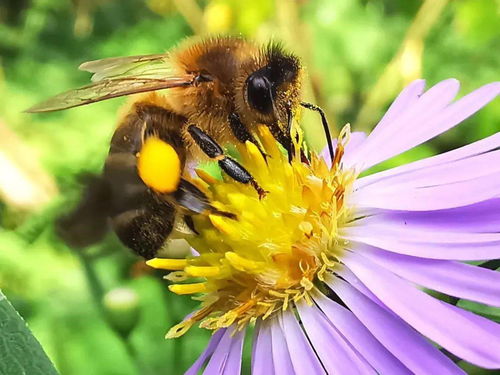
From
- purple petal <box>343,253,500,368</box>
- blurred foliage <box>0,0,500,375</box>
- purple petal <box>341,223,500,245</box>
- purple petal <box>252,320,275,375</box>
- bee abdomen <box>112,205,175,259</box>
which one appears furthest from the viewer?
blurred foliage <box>0,0,500,375</box>

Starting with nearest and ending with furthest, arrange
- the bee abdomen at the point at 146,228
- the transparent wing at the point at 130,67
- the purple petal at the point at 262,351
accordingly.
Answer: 1. the purple petal at the point at 262,351
2. the bee abdomen at the point at 146,228
3. the transparent wing at the point at 130,67

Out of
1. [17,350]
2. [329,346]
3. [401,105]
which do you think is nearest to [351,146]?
[401,105]

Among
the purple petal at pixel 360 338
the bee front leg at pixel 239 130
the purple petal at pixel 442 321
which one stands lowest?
the purple petal at pixel 360 338

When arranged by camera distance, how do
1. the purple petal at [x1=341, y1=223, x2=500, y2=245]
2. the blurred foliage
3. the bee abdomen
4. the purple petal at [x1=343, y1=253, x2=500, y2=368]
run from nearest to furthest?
1. the purple petal at [x1=343, y1=253, x2=500, y2=368]
2. the purple petal at [x1=341, y1=223, x2=500, y2=245]
3. the bee abdomen
4. the blurred foliage

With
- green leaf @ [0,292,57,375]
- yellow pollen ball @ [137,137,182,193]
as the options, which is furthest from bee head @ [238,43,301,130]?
green leaf @ [0,292,57,375]

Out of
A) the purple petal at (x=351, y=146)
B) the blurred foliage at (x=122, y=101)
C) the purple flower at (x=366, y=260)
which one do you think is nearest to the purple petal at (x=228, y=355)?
the purple flower at (x=366, y=260)

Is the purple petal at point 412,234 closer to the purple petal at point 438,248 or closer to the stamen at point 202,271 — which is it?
the purple petal at point 438,248

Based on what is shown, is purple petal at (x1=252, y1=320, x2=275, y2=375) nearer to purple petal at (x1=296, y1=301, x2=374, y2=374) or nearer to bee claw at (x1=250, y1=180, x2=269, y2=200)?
purple petal at (x1=296, y1=301, x2=374, y2=374)
